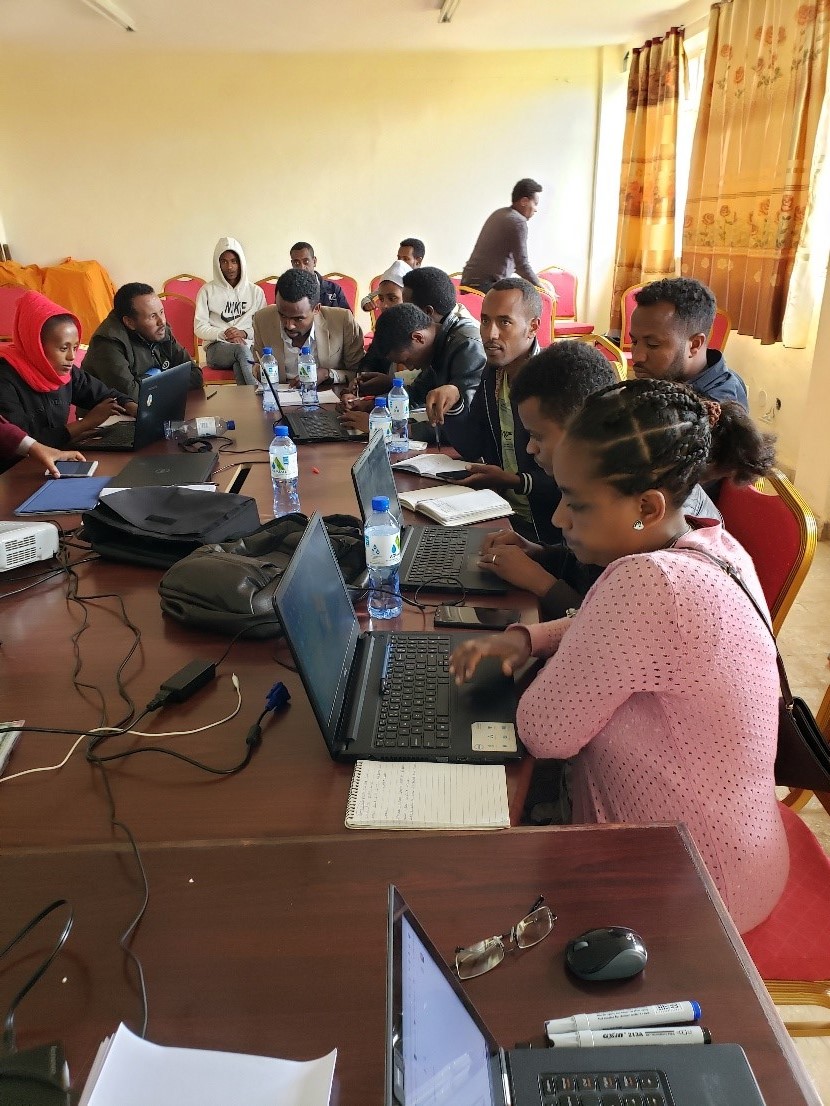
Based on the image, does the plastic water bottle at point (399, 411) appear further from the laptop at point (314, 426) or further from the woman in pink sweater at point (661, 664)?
the woman in pink sweater at point (661, 664)

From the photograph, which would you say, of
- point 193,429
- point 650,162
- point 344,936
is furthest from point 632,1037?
point 650,162

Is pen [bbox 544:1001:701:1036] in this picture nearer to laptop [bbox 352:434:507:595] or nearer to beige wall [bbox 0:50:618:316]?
laptop [bbox 352:434:507:595]

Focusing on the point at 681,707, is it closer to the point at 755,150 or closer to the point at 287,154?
the point at 755,150

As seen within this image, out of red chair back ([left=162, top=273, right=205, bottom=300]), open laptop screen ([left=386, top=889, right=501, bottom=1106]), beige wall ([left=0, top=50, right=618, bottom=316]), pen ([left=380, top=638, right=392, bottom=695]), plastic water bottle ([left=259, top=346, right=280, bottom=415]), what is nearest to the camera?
open laptop screen ([left=386, top=889, right=501, bottom=1106])

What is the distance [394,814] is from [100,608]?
2.77ft

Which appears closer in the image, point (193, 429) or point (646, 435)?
point (646, 435)

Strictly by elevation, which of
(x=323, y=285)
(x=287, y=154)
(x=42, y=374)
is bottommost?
(x=42, y=374)

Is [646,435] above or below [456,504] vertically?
above

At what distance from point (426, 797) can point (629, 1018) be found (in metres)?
0.35

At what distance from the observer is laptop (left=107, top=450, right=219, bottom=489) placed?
2121 millimetres

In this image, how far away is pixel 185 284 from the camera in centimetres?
654

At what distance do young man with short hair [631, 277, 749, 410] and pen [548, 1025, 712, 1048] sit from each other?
189 centimetres

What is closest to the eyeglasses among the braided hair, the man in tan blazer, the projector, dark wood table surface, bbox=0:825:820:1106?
dark wood table surface, bbox=0:825:820:1106

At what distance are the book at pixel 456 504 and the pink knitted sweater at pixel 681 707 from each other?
2.71 feet
